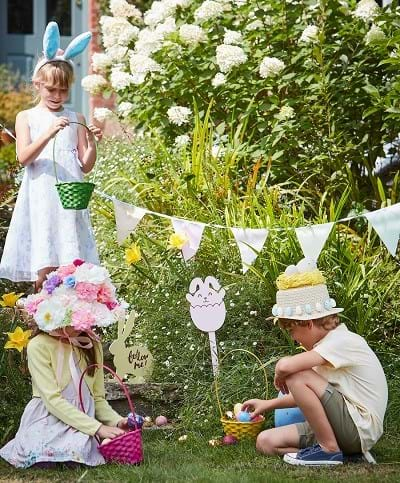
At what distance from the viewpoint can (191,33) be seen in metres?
6.72

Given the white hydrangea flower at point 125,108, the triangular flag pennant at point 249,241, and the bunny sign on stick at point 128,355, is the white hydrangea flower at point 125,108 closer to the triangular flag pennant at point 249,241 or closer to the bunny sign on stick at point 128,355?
the triangular flag pennant at point 249,241

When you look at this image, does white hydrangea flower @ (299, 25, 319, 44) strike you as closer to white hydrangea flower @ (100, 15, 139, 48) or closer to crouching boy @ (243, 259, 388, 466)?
white hydrangea flower @ (100, 15, 139, 48)

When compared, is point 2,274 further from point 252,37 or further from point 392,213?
point 252,37

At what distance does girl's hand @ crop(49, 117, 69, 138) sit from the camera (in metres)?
4.84

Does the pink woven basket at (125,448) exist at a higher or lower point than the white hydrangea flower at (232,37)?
lower

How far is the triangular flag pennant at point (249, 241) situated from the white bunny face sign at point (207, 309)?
313mm

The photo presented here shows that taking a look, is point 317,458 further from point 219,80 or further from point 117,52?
point 117,52

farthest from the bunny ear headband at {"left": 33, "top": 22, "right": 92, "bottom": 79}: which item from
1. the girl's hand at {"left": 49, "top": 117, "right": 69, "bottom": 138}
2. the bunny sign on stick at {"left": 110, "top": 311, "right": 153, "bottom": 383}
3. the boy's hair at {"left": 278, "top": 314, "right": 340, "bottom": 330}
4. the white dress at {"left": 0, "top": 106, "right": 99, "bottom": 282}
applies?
the boy's hair at {"left": 278, "top": 314, "right": 340, "bottom": 330}

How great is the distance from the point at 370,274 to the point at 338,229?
1.14 ft

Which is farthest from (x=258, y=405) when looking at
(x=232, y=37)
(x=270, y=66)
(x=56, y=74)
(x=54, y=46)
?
(x=232, y=37)

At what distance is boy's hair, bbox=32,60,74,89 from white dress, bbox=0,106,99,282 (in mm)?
160

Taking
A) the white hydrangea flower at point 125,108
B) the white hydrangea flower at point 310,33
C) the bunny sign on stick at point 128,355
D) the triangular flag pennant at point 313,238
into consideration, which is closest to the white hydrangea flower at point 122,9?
the white hydrangea flower at point 125,108

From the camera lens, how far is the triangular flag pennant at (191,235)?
17.5ft

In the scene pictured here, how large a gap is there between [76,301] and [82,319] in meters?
0.09
